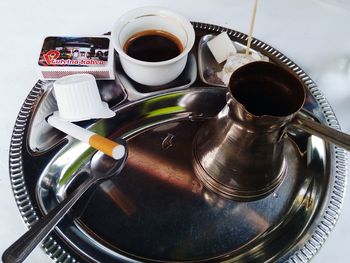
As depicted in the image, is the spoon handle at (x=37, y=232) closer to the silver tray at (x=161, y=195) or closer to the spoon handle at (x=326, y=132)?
the silver tray at (x=161, y=195)

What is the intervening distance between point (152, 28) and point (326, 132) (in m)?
0.35

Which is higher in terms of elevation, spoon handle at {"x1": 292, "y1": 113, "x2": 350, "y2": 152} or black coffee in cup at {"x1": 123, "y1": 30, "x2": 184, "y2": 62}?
spoon handle at {"x1": 292, "y1": 113, "x2": 350, "y2": 152}

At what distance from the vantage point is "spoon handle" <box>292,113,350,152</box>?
0.38m

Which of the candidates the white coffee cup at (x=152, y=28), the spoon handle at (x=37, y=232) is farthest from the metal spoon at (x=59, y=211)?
the white coffee cup at (x=152, y=28)

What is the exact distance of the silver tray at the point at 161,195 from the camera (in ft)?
1.55

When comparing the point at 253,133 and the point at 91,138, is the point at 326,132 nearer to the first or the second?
the point at 253,133

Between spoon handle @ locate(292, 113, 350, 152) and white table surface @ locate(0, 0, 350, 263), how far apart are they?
9.8 inches

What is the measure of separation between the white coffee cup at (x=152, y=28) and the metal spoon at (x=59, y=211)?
12cm

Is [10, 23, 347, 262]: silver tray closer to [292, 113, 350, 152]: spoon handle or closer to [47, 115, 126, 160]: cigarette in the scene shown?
[47, 115, 126, 160]: cigarette

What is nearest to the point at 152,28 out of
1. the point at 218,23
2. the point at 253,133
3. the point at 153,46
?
the point at 153,46

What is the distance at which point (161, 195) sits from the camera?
52 centimetres

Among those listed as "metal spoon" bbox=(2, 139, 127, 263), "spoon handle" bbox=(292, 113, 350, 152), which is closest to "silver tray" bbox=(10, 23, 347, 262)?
"metal spoon" bbox=(2, 139, 127, 263)

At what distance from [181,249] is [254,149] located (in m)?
0.17

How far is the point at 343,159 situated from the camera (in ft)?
1.75
